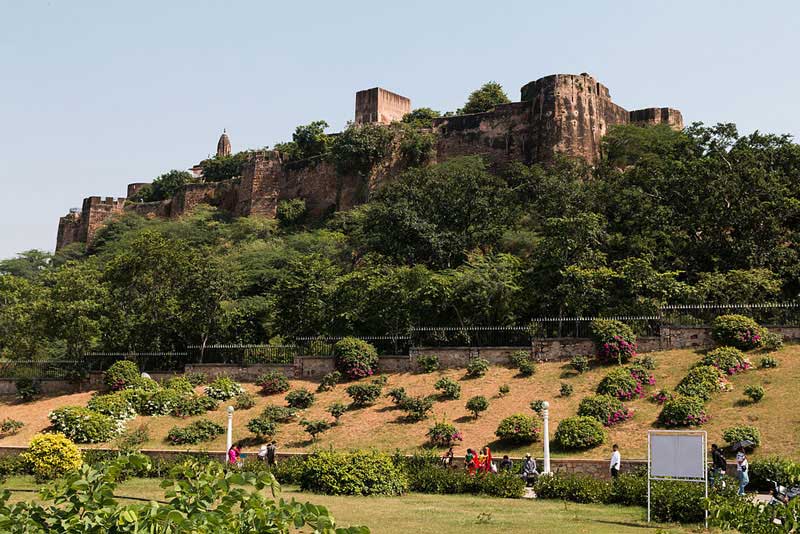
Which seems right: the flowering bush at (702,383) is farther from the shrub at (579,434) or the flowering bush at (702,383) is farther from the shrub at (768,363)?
the shrub at (579,434)

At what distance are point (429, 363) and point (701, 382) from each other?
26.4ft

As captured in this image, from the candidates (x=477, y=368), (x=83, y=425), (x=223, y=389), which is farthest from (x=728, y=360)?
(x=83, y=425)

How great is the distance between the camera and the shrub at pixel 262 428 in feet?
76.6

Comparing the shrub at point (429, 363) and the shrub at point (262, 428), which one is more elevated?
the shrub at point (429, 363)

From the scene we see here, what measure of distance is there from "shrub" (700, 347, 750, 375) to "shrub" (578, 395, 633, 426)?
306 cm

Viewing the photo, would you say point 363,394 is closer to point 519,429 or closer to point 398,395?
point 398,395

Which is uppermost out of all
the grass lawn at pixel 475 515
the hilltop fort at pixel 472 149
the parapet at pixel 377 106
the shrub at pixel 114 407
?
the parapet at pixel 377 106

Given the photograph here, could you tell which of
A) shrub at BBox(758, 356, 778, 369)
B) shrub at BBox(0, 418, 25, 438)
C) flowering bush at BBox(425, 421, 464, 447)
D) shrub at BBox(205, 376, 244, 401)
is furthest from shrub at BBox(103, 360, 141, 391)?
shrub at BBox(758, 356, 778, 369)

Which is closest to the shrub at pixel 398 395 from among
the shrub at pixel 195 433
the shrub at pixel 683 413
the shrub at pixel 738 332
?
the shrub at pixel 195 433

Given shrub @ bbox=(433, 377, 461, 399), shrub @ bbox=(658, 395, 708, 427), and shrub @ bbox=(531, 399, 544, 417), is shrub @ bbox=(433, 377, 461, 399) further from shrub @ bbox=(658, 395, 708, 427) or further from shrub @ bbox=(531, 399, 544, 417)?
shrub @ bbox=(658, 395, 708, 427)

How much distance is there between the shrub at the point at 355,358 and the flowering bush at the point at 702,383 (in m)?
9.23

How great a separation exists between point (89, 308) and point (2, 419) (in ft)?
14.4

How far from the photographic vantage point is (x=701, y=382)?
73.6 feet

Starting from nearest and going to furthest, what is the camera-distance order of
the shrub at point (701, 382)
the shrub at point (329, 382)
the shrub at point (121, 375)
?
the shrub at point (701, 382) → the shrub at point (329, 382) → the shrub at point (121, 375)
